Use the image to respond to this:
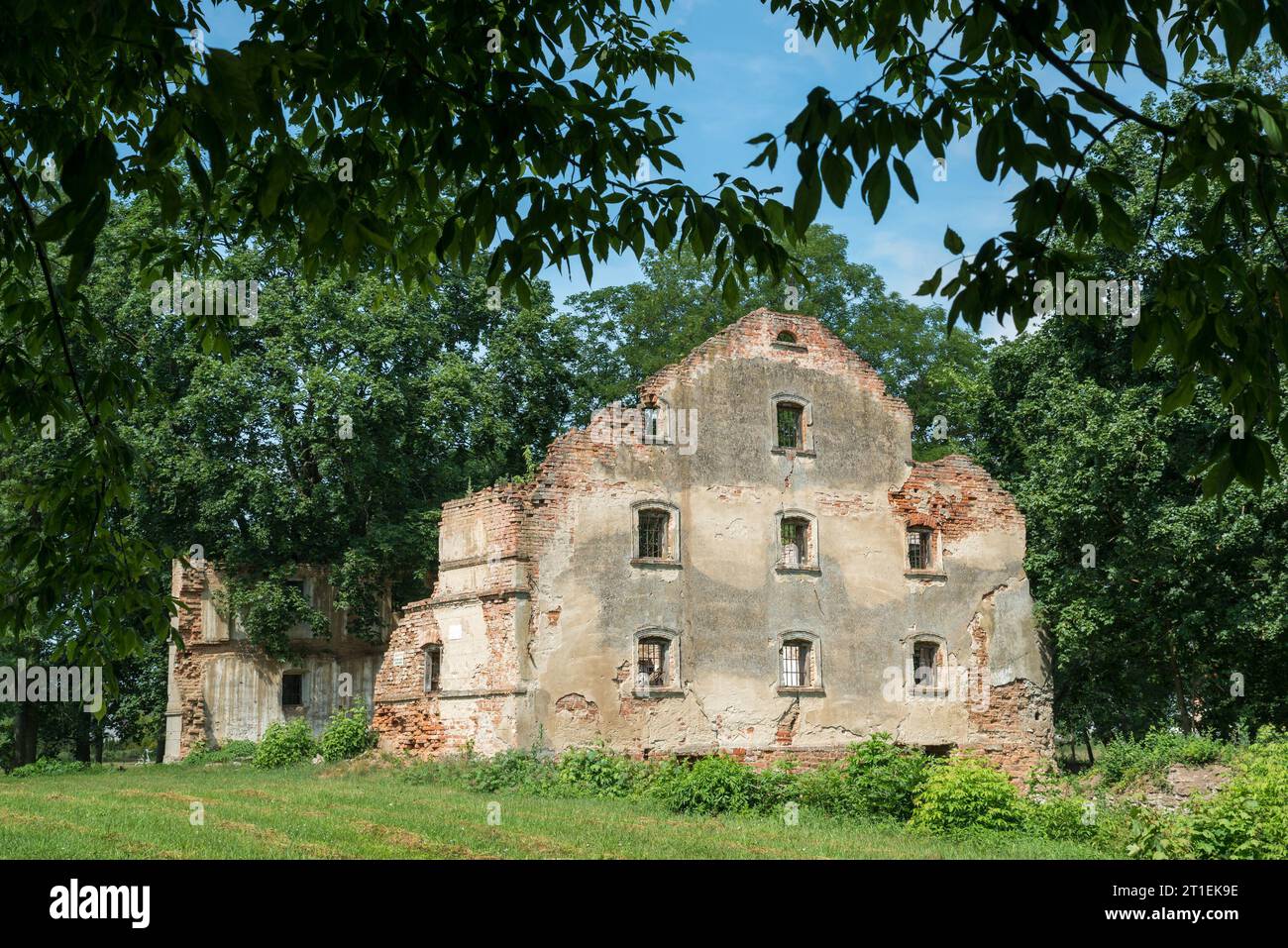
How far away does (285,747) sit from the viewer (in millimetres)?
26453

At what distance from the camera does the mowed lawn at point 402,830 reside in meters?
12.5

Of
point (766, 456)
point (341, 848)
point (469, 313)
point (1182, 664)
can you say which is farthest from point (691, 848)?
point (469, 313)

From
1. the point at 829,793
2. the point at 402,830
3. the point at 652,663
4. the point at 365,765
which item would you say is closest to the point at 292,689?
the point at 365,765

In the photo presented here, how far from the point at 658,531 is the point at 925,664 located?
6194 millimetres

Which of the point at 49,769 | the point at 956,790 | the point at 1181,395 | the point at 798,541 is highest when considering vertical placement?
the point at 798,541

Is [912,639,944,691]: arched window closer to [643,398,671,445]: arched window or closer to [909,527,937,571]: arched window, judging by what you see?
[909,527,937,571]: arched window

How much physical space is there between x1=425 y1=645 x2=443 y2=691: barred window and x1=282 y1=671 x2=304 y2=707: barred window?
9571 millimetres

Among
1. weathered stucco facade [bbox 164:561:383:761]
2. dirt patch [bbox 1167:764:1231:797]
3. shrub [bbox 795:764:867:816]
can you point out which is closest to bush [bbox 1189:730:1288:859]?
shrub [bbox 795:764:867:816]

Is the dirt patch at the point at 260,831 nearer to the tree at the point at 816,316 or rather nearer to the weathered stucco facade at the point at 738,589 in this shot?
the weathered stucco facade at the point at 738,589

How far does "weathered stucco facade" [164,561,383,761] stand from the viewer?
31516mm

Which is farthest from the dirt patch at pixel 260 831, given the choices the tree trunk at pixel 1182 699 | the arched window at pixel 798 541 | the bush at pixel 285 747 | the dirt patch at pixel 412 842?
the tree trunk at pixel 1182 699

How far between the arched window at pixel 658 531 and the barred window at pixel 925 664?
547 cm

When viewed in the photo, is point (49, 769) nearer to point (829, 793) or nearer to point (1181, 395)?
point (829, 793)

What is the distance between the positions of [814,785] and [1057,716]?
18.5 meters
